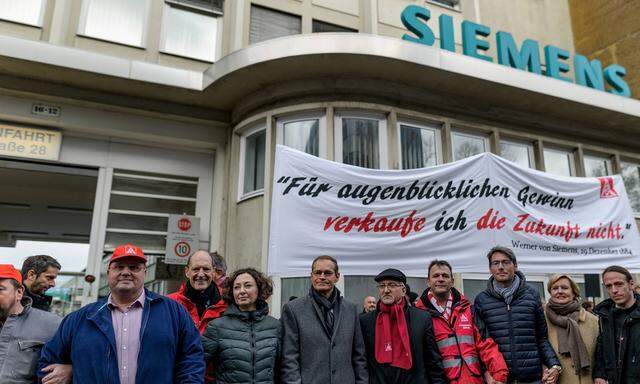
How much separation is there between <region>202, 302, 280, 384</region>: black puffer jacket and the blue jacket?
0.36m

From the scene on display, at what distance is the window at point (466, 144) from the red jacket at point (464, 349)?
578 cm

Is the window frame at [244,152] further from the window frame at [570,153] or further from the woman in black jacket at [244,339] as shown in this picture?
the window frame at [570,153]

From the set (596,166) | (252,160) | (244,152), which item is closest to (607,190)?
(596,166)

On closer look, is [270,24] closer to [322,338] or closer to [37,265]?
[37,265]

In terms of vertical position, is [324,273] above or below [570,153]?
below

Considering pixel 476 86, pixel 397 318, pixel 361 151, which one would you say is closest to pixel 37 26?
pixel 361 151

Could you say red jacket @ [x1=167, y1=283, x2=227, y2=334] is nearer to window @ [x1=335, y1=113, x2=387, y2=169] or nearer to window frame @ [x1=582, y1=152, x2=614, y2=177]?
window @ [x1=335, y1=113, x2=387, y2=169]

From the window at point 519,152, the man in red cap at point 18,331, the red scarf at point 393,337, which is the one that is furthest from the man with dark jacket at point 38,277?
the window at point 519,152

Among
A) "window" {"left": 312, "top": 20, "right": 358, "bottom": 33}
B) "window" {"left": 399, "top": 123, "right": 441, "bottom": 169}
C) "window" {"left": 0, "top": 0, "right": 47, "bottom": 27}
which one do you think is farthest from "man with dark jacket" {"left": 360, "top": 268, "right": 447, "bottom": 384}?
"window" {"left": 0, "top": 0, "right": 47, "bottom": 27}

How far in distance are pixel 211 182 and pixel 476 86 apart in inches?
208

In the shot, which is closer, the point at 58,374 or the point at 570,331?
the point at 58,374

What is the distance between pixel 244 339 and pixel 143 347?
785 mm

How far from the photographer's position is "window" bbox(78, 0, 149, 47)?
9086 millimetres

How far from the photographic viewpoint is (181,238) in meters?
8.74
